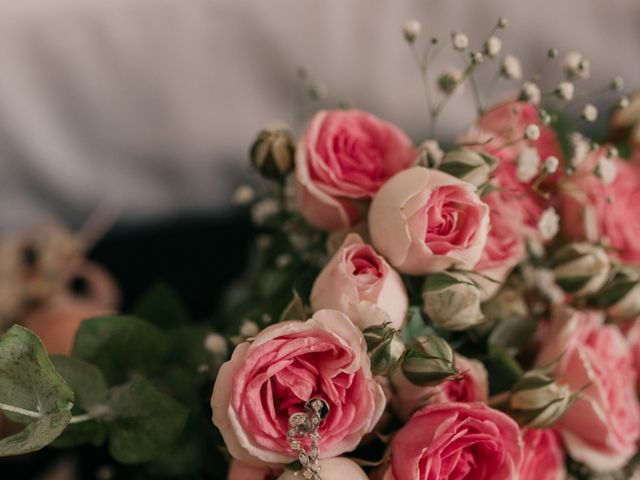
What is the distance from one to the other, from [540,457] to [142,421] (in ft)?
0.84

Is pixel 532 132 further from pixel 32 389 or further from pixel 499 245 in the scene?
pixel 32 389

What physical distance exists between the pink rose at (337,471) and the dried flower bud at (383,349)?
0.05 meters

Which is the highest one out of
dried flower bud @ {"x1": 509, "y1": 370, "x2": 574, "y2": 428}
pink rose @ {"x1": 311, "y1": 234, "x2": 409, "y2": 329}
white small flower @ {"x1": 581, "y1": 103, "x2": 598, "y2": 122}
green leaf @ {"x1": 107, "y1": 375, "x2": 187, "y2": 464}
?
white small flower @ {"x1": 581, "y1": 103, "x2": 598, "y2": 122}

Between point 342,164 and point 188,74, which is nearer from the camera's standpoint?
point 342,164

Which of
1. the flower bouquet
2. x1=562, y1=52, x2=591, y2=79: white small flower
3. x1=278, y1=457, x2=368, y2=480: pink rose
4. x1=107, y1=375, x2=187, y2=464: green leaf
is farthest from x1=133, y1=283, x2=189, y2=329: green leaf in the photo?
x1=562, y1=52, x2=591, y2=79: white small flower

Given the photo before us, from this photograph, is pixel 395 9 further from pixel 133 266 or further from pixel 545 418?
pixel 545 418

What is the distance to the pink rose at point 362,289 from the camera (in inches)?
16.0

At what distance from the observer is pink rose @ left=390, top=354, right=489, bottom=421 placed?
1.44ft

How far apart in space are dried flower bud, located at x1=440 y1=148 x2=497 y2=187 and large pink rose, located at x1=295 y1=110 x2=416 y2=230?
39mm

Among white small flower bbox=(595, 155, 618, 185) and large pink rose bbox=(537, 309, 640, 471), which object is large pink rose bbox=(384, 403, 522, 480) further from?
white small flower bbox=(595, 155, 618, 185)

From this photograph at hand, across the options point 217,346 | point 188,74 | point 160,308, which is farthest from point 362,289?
point 188,74

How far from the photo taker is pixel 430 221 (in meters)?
0.43

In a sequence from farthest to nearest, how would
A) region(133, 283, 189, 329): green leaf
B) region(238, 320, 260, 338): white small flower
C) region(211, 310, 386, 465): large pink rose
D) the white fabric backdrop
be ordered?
the white fabric backdrop
region(133, 283, 189, 329): green leaf
region(238, 320, 260, 338): white small flower
region(211, 310, 386, 465): large pink rose

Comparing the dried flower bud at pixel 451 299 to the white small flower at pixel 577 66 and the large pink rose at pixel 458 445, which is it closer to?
the large pink rose at pixel 458 445
